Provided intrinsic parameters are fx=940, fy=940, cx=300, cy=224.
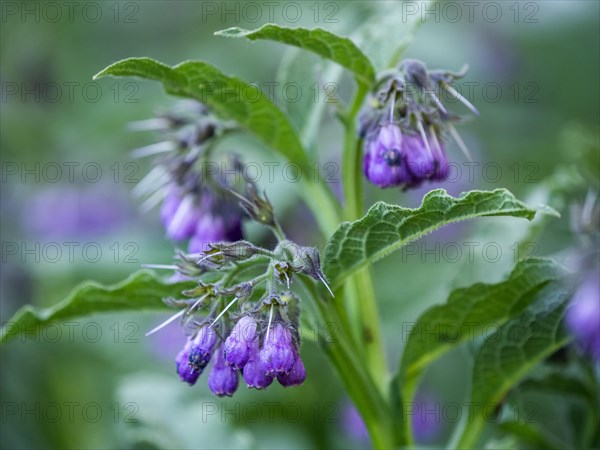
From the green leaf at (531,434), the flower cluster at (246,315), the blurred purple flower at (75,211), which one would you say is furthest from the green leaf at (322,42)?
the blurred purple flower at (75,211)

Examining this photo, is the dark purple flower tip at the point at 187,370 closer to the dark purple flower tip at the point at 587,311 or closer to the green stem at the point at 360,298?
the green stem at the point at 360,298

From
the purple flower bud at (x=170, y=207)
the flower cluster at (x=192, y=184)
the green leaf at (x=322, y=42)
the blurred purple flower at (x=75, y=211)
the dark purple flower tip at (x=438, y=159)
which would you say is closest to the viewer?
the green leaf at (x=322, y=42)

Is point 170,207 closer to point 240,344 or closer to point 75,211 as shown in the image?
point 240,344

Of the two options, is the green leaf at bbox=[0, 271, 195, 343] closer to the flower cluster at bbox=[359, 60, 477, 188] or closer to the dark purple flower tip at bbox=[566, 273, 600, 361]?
the flower cluster at bbox=[359, 60, 477, 188]

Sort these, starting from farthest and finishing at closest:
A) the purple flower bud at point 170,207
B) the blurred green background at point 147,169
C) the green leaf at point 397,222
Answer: the blurred green background at point 147,169 < the purple flower bud at point 170,207 < the green leaf at point 397,222

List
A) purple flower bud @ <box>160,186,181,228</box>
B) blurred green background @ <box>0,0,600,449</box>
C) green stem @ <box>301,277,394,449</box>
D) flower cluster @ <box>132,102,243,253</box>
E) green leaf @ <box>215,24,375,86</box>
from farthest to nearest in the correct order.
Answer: blurred green background @ <box>0,0,600,449</box> < purple flower bud @ <box>160,186,181,228</box> < flower cluster @ <box>132,102,243,253</box> < green stem @ <box>301,277,394,449</box> < green leaf @ <box>215,24,375,86</box>

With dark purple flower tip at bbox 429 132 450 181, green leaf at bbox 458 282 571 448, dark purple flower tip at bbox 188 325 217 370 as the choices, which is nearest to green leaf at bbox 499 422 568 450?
green leaf at bbox 458 282 571 448

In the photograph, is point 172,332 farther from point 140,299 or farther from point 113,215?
point 140,299
